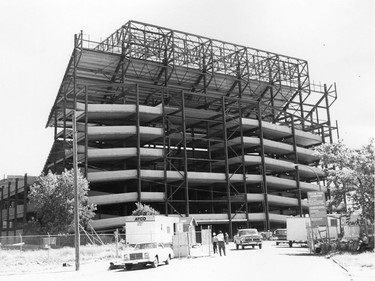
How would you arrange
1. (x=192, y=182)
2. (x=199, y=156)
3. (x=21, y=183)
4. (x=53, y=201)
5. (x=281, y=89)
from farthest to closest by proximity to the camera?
(x=281, y=89), (x=199, y=156), (x=21, y=183), (x=192, y=182), (x=53, y=201)

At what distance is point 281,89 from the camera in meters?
88.7

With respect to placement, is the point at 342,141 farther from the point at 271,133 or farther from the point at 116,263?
the point at 271,133

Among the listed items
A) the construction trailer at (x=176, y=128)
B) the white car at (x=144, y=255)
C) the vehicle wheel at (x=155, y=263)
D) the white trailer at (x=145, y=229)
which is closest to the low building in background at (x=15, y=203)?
the construction trailer at (x=176, y=128)

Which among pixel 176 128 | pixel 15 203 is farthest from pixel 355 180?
pixel 15 203

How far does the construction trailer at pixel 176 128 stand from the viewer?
63.9m

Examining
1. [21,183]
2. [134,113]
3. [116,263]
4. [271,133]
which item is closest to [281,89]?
[271,133]

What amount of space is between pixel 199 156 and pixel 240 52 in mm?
19677

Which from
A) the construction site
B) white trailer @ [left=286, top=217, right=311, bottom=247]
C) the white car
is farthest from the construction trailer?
the white car

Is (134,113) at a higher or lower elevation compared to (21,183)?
higher

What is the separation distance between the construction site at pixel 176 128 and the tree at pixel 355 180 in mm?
32621

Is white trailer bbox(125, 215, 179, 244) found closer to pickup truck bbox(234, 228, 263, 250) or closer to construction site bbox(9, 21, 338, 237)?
pickup truck bbox(234, 228, 263, 250)

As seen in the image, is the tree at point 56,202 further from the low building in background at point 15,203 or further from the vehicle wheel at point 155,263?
the low building in background at point 15,203

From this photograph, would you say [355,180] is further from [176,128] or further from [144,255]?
[176,128]

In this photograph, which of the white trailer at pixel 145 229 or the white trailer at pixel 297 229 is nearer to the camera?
the white trailer at pixel 145 229
